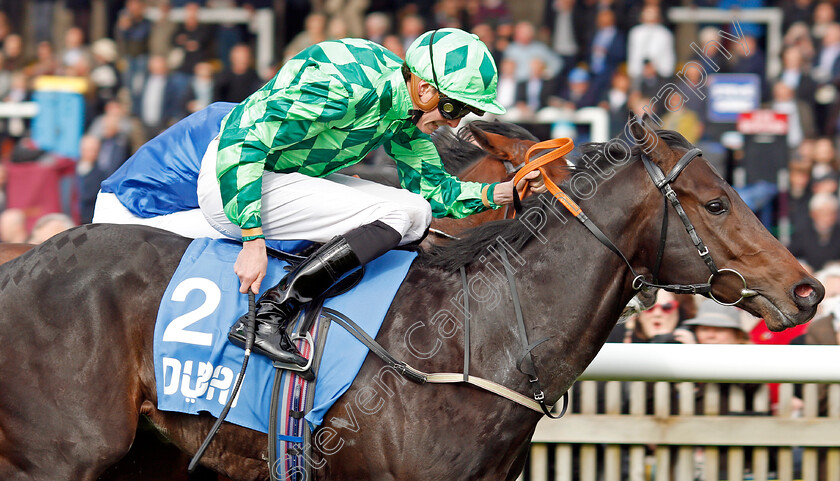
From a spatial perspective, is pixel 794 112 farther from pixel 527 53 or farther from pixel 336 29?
pixel 336 29

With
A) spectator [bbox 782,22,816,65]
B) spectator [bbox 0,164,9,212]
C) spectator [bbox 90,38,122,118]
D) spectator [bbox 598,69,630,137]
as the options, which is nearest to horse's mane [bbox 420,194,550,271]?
spectator [bbox 598,69,630,137]

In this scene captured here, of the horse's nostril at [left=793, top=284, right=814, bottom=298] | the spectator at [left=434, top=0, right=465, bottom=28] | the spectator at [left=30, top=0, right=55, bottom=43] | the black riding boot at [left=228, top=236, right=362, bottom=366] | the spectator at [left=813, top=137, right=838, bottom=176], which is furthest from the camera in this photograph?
the spectator at [left=30, top=0, right=55, bottom=43]

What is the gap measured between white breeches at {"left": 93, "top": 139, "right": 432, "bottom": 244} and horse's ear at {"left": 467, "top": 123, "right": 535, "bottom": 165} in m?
1.60

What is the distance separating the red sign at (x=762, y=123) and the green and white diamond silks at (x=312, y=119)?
5.43 m

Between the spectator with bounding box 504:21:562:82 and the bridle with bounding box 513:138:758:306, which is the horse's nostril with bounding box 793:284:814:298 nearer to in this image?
the bridle with bounding box 513:138:758:306

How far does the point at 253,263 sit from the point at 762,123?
6101mm

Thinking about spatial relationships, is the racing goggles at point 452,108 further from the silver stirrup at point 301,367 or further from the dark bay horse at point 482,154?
the dark bay horse at point 482,154

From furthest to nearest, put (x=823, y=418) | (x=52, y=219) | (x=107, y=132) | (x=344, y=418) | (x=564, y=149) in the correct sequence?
1. (x=107, y=132)
2. (x=52, y=219)
3. (x=823, y=418)
4. (x=564, y=149)
5. (x=344, y=418)

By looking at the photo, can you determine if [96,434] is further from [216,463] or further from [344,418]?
[344,418]

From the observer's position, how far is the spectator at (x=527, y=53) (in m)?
8.84

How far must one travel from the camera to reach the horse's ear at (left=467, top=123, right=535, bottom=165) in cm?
478


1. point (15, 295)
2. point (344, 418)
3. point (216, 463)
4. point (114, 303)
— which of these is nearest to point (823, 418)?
point (344, 418)

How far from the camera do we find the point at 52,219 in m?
5.39

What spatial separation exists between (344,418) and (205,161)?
3.17ft
